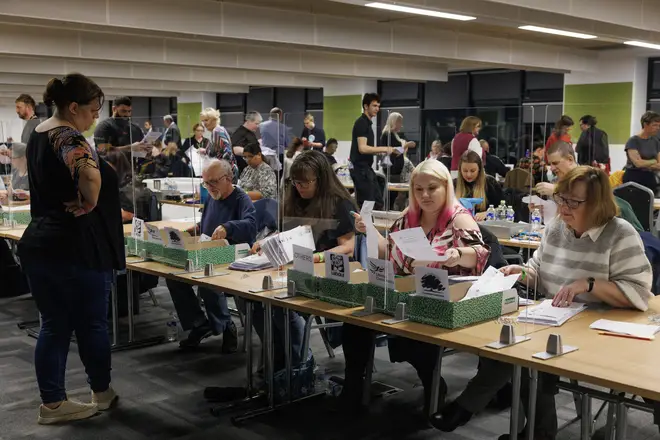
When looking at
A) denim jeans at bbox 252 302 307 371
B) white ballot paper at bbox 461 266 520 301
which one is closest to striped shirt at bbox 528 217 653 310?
white ballot paper at bbox 461 266 520 301

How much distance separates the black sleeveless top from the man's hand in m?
0.73

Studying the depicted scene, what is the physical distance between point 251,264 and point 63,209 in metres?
0.99

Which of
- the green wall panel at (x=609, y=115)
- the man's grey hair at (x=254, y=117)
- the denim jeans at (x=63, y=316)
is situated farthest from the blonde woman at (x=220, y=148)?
the green wall panel at (x=609, y=115)

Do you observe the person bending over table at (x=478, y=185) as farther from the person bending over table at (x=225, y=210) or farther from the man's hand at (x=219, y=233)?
the man's hand at (x=219, y=233)

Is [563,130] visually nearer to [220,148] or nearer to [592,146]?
[592,146]

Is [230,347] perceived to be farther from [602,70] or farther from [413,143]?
[602,70]

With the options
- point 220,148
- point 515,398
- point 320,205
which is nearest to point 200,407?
point 320,205

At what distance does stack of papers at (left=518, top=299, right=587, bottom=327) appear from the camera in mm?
2600

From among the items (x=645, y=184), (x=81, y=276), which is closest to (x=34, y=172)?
(x=81, y=276)

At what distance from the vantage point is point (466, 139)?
4.38m

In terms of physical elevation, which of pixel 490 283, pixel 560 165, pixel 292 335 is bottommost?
pixel 292 335

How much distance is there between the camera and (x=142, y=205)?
441cm

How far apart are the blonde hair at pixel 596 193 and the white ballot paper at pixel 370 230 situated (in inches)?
29.8

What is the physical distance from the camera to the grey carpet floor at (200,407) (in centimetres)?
334
